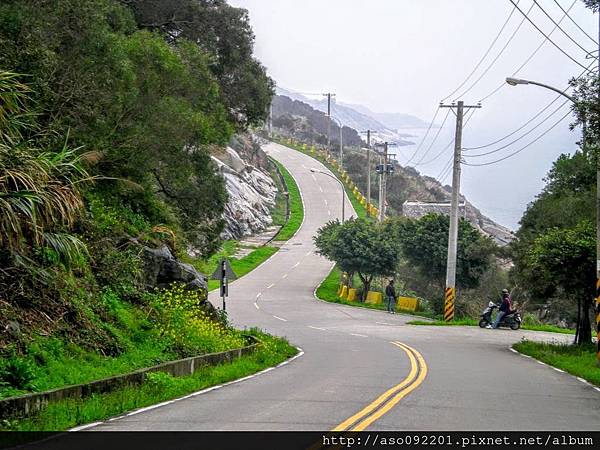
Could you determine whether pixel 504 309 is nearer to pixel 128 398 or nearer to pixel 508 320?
pixel 508 320

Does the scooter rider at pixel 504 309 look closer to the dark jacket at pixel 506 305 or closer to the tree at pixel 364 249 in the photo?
the dark jacket at pixel 506 305

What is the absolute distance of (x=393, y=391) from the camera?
14266 mm

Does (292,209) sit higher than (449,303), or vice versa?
(292,209)

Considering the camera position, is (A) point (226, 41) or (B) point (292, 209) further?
(B) point (292, 209)

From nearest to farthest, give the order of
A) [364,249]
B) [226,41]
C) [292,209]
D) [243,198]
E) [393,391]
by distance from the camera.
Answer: [393,391] < [226,41] < [364,249] < [243,198] < [292,209]

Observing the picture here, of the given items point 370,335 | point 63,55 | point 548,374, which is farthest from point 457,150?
point 63,55

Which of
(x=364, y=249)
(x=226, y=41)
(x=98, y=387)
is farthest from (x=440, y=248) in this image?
(x=98, y=387)

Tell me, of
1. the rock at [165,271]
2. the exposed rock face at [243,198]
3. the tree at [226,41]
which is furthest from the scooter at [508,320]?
the exposed rock face at [243,198]

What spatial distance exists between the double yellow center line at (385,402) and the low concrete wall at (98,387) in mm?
3994

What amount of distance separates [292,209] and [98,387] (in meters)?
80.4

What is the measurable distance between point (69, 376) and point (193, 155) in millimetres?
15823

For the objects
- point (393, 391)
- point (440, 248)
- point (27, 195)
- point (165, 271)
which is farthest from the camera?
point (440, 248)

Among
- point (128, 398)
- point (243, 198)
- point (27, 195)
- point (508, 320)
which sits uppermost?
point (243, 198)

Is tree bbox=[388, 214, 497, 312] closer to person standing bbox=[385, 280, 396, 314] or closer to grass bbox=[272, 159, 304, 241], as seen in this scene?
person standing bbox=[385, 280, 396, 314]
